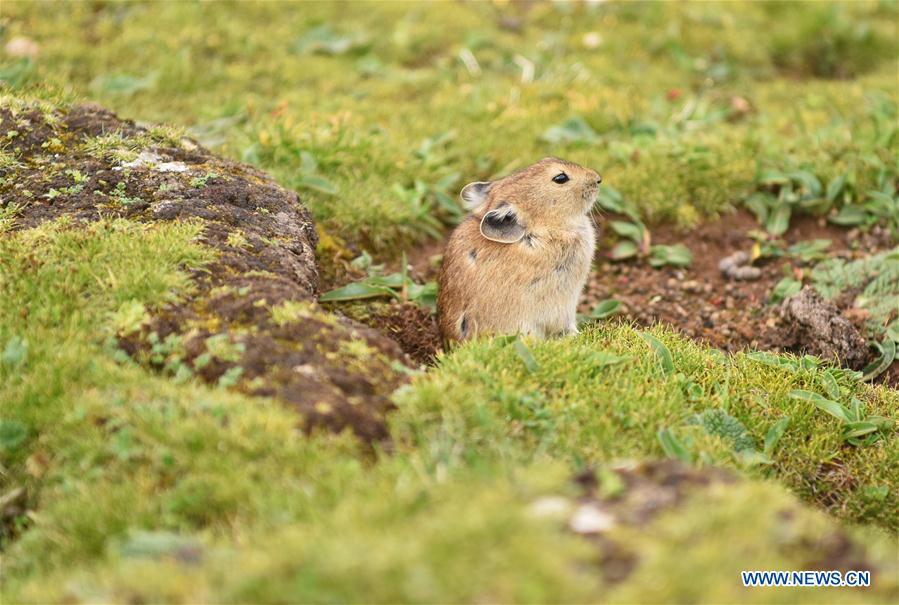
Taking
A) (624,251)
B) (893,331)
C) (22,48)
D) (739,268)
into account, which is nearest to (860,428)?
(893,331)

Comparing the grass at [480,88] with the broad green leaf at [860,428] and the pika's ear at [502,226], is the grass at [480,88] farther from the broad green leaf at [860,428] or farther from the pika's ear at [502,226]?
the broad green leaf at [860,428]

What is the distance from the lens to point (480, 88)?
1038 cm

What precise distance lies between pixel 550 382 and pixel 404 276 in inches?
95.7

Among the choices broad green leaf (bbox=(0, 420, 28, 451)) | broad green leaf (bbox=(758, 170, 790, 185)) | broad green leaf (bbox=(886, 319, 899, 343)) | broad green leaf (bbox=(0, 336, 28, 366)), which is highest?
broad green leaf (bbox=(758, 170, 790, 185))

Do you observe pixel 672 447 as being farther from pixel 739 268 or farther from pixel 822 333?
pixel 739 268

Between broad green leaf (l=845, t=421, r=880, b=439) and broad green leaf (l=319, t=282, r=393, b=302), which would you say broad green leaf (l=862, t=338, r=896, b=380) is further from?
broad green leaf (l=319, t=282, r=393, b=302)

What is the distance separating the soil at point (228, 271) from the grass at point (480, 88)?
1274 millimetres

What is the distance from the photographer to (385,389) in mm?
4895

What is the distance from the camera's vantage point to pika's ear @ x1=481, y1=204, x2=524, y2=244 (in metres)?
6.81

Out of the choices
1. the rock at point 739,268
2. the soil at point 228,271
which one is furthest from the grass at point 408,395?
the rock at point 739,268

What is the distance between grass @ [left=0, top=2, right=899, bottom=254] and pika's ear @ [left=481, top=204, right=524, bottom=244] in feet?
5.07

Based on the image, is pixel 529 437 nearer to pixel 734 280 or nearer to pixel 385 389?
pixel 385 389

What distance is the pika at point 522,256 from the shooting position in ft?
Result: 21.9

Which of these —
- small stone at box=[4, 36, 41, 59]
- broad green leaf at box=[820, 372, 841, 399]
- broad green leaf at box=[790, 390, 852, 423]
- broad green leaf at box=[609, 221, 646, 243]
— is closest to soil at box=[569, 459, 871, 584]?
broad green leaf at box=[790, 390, 852, 423]
